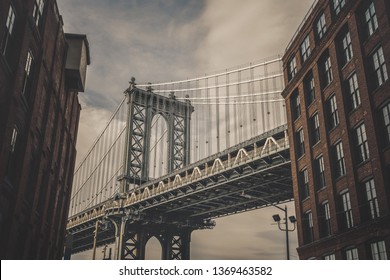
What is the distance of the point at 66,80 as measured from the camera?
3203cm

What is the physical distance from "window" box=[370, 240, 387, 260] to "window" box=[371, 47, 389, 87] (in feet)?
26.1

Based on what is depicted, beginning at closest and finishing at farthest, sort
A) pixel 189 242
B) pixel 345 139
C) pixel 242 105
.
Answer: pixel 345 139, pixel 242 105, pixel 189 242

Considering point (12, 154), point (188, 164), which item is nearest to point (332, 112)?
point (12, 154)

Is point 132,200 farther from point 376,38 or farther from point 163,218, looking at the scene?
point 376,38

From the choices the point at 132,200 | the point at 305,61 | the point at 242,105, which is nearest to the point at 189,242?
the point at 132,200

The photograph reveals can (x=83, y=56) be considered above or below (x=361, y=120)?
above

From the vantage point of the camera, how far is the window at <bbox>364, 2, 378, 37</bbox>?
2487 cm

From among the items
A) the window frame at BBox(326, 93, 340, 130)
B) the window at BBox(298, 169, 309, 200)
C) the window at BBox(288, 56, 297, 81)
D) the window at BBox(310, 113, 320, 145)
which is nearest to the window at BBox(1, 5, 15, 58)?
the window frame at BBox(326, 93, 340, 130)

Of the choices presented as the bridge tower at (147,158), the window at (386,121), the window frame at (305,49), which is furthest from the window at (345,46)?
the bridge tower at (147,158)

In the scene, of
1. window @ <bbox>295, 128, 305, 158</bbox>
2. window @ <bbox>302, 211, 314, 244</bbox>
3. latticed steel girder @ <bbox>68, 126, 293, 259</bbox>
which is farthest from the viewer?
latticed steel girder @ <bbox>68, 126, 293, 259</bbox>

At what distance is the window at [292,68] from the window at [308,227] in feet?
36.6

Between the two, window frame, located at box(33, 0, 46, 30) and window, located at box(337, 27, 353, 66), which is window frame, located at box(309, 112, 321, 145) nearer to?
window, located at box(337, 27, 353, 66)
